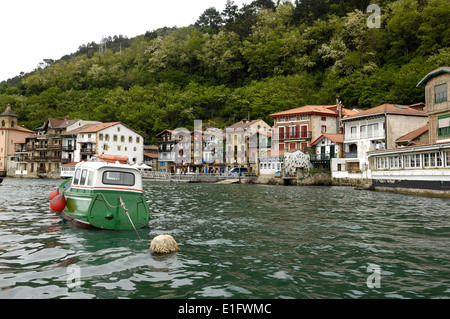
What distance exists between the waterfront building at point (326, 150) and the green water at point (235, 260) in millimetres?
38407

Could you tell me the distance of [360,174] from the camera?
42.0 metres

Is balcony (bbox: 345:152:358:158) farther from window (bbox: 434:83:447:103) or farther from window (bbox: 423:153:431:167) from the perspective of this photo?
window (bbox: 423:153:431:167)

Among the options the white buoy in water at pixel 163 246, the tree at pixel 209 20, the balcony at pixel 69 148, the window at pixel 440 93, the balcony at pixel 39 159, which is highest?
the tree at pixel 209 20

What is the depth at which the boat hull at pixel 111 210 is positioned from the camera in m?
12.6

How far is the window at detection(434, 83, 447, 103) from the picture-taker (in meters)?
31.7

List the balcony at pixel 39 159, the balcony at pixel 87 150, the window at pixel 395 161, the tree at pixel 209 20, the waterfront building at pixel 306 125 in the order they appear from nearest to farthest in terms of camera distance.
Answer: the window at pixel 395 161, the waterfront building at pixel 306 125, the balcony at pixel 87 150, the balcony at pixel 39 159, the tree at pixel 209 20

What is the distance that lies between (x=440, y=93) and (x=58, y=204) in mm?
35465

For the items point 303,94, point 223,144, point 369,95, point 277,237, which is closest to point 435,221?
point 277,237

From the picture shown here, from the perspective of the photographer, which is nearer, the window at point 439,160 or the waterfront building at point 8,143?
the window at point 439,160

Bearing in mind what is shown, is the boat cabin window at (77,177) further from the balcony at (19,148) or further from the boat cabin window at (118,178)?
the balcony at (19,148)

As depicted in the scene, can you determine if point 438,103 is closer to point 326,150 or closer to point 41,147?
point 326,150

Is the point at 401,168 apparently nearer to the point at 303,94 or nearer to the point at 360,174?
the point at 360,174

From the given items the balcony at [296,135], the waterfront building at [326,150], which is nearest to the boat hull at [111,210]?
the waterfront building at [326,150]

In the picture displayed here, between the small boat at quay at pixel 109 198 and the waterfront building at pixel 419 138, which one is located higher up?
the waterfront building at pixel 419 138
